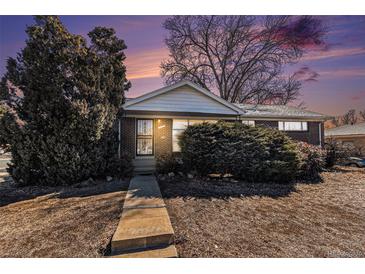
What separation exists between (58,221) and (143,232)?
185 cm

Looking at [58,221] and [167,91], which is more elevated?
[167,91]

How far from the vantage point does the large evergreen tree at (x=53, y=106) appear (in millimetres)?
5672

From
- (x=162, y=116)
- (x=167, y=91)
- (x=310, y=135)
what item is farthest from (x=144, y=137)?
(x=310, y=135)

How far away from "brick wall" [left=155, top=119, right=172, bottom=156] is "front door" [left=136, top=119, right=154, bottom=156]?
29 cm

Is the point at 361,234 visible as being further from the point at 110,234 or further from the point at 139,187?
the point at 139,187

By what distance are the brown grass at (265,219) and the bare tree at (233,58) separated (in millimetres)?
15994

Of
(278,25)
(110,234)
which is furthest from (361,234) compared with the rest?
(278,25)

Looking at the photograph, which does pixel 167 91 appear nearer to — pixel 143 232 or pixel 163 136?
pixel 163 136

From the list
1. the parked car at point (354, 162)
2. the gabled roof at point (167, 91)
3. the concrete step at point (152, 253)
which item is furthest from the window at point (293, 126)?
the concrete step at point (152, 253)

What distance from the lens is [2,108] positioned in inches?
243

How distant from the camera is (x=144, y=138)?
28.8 feet

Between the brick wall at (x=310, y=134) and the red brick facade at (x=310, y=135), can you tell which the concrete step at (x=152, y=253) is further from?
the brick wall at (x=310, y=134)

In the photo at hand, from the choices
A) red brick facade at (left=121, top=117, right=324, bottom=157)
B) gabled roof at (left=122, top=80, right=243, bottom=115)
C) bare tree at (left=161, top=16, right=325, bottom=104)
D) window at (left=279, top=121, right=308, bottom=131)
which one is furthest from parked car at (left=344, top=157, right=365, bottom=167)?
red brick facade at (left=121, top=117, right=324, bottom=157)

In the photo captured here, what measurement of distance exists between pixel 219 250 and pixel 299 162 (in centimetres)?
542
